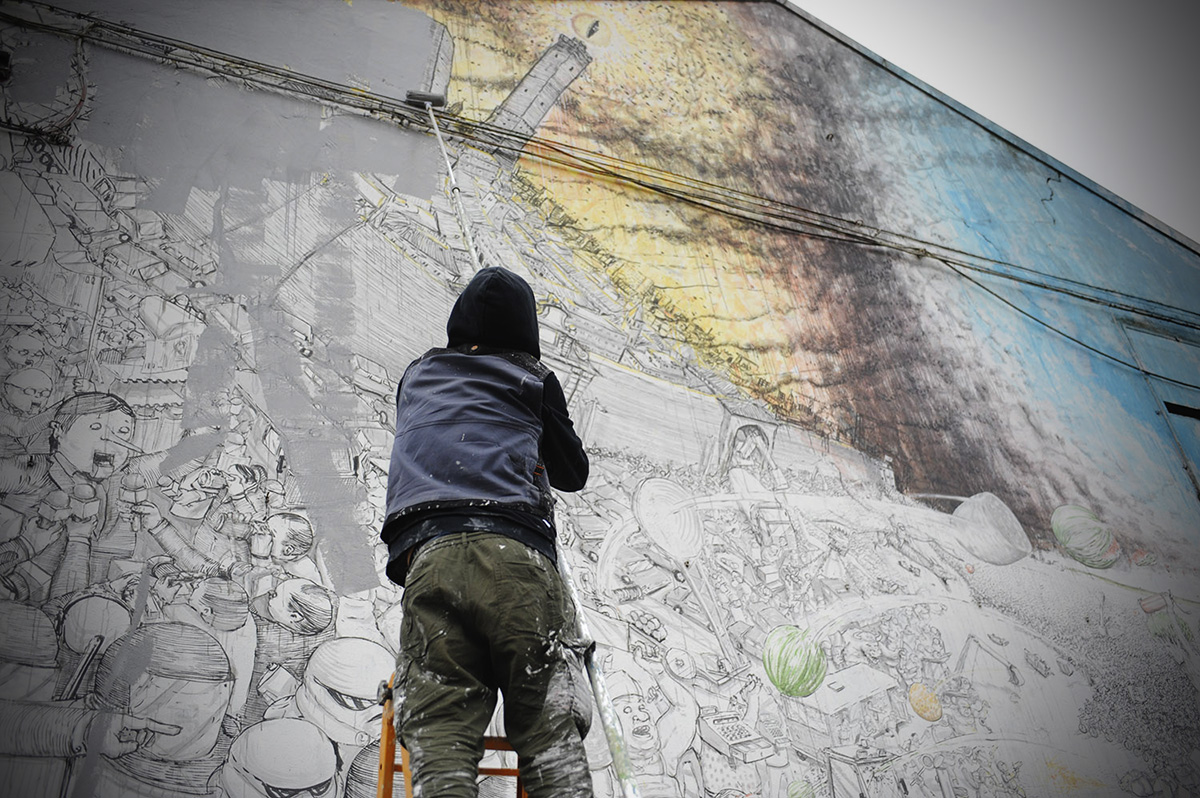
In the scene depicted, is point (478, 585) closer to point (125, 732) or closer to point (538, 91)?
point (125, 732)

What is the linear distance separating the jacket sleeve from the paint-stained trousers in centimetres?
34

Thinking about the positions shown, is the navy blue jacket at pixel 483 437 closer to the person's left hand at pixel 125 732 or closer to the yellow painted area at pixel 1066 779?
the person's left hand at pixel 125 732

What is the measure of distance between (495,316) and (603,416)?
1.25 metres

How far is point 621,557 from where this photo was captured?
8.79ft

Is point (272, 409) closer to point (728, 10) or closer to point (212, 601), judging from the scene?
point (212, 601)

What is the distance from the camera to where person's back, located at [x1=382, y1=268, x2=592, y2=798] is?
128 cm

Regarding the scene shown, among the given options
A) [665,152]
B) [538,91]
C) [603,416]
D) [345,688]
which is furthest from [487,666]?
[665,152]

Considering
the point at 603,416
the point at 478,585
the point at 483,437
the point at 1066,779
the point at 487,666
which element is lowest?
the point at 1066,779

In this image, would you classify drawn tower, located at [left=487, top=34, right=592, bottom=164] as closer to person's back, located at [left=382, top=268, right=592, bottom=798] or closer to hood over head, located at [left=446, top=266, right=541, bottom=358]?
hood over head, located at [left=446, top=266, right=541, bottom=358]

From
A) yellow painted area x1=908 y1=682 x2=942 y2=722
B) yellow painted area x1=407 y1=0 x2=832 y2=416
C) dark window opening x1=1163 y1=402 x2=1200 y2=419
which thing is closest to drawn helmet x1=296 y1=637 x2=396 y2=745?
yellow painted area x1=407 y1=0 x2=832 y2=416

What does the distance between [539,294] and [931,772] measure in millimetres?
2289

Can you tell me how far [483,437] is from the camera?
4.99ft

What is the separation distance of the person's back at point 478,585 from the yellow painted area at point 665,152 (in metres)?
1.79

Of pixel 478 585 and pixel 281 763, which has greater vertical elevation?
pixel 478 585
